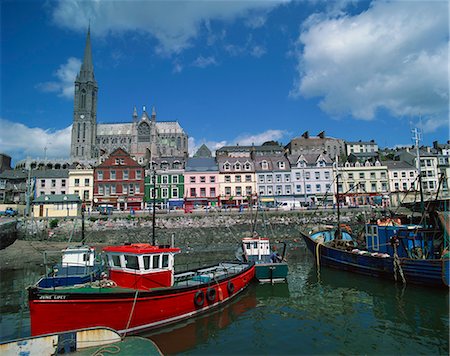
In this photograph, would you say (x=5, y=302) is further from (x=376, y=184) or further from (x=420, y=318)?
(x=376, y=184)

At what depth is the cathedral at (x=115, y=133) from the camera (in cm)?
13612

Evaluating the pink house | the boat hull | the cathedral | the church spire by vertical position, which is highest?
the church spire

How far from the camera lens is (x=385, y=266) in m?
23.4

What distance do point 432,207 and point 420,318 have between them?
12387mm

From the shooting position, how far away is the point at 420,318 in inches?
614

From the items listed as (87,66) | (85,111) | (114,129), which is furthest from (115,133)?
(87,66)

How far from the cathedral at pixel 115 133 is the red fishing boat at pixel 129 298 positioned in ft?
386

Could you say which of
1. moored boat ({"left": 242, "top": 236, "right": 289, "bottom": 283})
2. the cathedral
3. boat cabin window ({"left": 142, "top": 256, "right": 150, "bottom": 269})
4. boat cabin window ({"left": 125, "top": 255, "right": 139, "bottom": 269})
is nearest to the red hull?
boat cabin window ({"left": 142, "top": 256, "right": 150, "bottom": 269})

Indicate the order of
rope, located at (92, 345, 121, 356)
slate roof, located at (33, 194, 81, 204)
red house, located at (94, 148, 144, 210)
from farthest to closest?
red house, located at (94, 148, 144, 210) → slate roof, located at (33, 194, 81, 204) → rope, located at (92, 345, 121, 356)

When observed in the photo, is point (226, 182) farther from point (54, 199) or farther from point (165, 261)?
point (165, 261)

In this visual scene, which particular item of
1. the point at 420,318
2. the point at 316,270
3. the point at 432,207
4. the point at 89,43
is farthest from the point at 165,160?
the point at 89,43

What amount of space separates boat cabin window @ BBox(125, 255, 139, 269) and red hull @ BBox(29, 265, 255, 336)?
72.6 inches

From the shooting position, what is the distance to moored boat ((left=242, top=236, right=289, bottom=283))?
23500 mm

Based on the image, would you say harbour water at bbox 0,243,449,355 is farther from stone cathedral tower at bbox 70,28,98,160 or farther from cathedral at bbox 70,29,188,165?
stone cathedral tower at bbox 70,28,98,160
